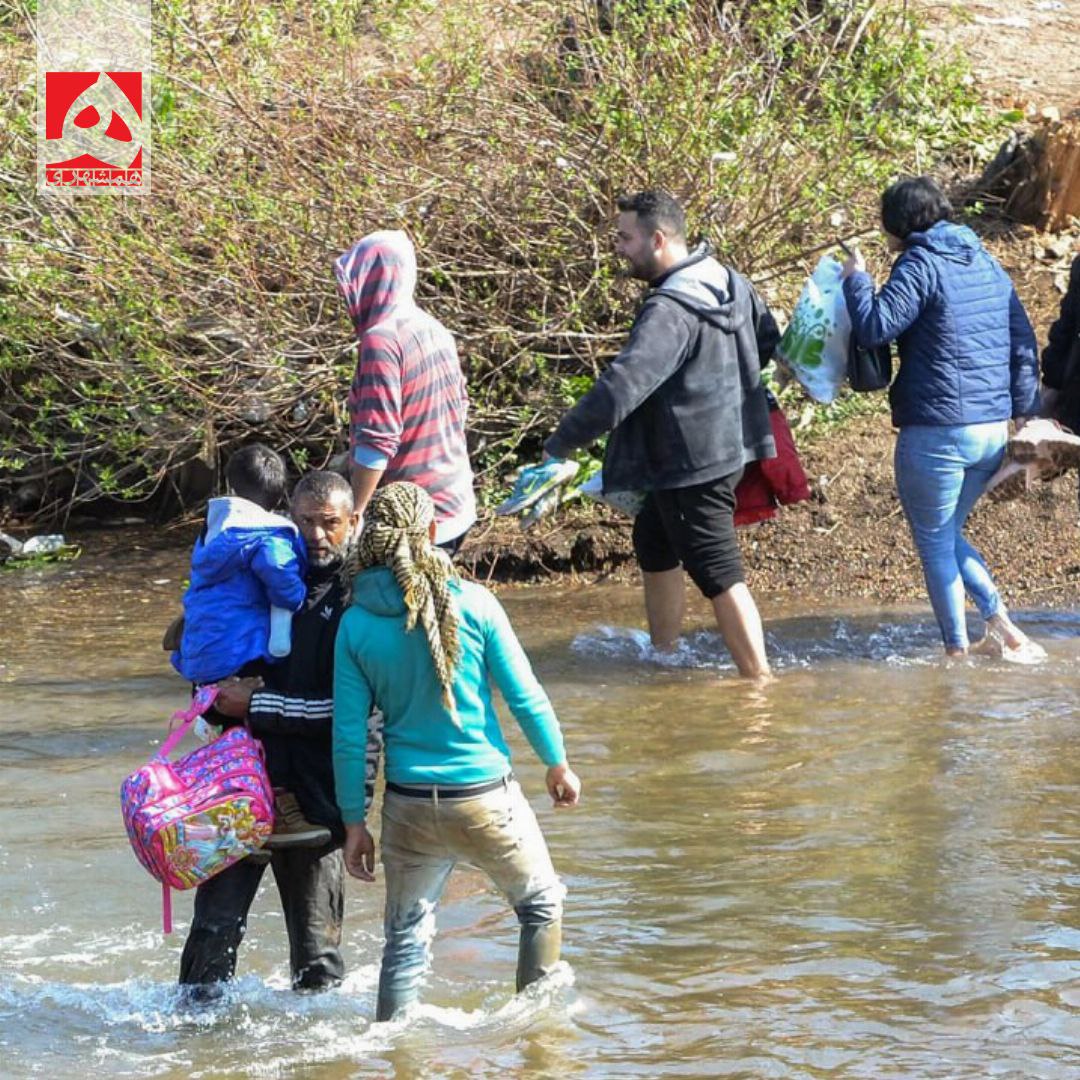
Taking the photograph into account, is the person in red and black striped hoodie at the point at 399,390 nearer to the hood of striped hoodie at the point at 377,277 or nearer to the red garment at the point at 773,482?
the hood of striped hoodie at the point at 377,277

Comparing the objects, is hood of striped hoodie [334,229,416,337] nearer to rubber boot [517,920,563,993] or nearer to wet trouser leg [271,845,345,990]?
wet trouser leg [271,845,345,990]

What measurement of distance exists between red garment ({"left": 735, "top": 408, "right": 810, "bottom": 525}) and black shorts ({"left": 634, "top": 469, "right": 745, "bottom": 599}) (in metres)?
0.19

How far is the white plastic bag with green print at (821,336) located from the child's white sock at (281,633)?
3.50m

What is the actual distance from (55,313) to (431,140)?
232cm

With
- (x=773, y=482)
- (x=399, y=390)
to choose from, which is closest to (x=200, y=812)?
(x=399, y=390)

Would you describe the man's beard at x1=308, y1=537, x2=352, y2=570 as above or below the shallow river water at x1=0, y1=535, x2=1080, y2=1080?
above

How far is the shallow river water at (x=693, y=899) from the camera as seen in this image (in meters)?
4.44

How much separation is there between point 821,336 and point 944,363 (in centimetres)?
49

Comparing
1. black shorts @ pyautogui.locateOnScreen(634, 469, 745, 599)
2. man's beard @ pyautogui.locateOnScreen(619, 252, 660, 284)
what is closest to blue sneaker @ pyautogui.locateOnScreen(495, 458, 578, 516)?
black shorts @ pyautogui.locateOnScreen(634, 469, 745, 599)

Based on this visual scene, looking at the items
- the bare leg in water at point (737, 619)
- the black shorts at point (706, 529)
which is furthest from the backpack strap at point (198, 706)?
the bare leg in water at point (737, 619)

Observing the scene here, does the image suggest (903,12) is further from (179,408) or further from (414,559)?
(414,559)

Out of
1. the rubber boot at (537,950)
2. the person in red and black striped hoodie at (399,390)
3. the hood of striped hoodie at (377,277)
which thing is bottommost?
the rubber boot at (537,950)

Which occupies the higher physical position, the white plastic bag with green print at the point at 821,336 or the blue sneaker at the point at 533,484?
the white plastic bag with green print at the point at 821,336

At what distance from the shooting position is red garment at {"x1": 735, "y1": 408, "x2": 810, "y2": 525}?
7.61 metres
